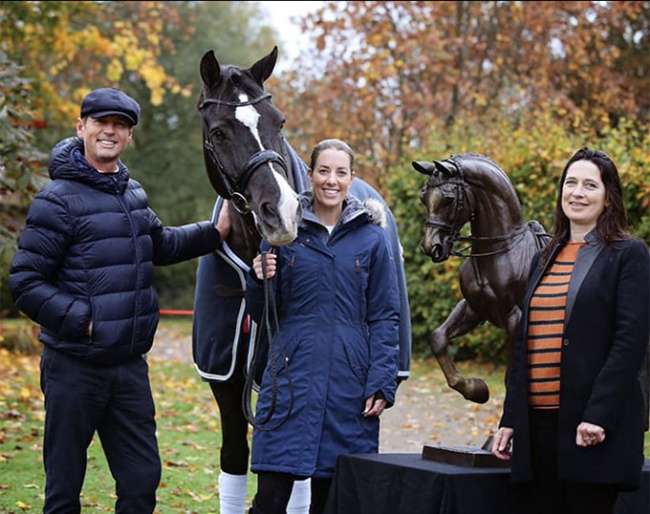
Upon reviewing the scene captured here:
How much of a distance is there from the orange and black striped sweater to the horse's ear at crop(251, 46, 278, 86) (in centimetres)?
153

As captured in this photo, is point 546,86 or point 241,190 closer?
point 241,190

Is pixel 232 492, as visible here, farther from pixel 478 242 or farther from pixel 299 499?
pixel 478 242

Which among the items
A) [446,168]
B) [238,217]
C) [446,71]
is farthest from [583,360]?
[446,71]

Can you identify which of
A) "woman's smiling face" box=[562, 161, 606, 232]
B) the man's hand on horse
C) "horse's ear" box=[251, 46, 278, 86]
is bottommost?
the man's hand on horse

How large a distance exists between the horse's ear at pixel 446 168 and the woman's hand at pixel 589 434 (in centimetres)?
148

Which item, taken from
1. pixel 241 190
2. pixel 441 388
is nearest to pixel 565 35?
pixel 441 388

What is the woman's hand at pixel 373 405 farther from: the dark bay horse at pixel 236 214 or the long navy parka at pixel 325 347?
the dark bay horse at pixel 236 214

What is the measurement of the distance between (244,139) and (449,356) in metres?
1.43

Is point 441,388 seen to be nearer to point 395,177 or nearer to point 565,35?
point 395,177

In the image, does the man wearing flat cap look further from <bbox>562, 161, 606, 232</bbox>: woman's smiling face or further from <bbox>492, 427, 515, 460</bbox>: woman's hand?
<bbox>562, 161, 606, 232</bbox>: woman's smiling face

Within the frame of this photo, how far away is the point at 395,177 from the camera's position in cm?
1357

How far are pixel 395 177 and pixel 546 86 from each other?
633 cm

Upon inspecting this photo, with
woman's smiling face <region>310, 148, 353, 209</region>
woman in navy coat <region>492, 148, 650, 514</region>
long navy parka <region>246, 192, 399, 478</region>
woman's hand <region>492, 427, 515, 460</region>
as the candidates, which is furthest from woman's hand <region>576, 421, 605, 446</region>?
woman's smiling face <region>310, 148, 353, 209</region>

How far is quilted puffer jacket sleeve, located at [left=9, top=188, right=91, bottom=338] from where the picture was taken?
3.86 metres
